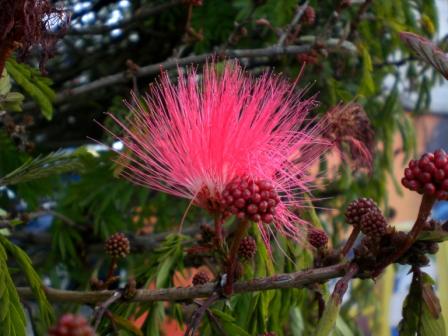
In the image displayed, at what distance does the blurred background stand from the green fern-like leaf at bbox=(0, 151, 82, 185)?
0.03 m

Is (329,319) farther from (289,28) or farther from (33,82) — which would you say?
(289,28)

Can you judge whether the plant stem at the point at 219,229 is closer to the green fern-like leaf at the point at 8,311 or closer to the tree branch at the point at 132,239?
the green fern-like leaf at the point at 8,311

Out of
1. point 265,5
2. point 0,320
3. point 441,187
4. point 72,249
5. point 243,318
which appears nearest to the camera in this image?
point 441,187

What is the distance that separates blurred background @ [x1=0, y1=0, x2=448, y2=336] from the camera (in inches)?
73.7

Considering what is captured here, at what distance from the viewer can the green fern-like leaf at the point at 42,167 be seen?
1.29 metres

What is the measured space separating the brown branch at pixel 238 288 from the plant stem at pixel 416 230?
7 cm

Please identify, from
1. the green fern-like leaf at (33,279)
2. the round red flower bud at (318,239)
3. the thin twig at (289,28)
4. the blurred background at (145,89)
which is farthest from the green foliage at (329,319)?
the thin twig at (289,28)

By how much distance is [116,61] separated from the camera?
3.20 meters

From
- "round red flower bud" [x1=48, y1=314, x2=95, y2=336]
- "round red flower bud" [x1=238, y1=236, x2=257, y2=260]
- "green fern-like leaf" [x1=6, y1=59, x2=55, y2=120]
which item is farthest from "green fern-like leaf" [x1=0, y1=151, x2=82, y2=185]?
"round red flower bud" [x1=48, y1=314, x2=95, y2=336]

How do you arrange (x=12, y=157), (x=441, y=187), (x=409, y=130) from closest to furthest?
(x=441, y=187) → (x=12, y=157) → (x=409, y=130)

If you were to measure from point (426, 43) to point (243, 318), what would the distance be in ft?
2.29

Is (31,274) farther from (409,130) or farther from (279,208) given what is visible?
(409,130)

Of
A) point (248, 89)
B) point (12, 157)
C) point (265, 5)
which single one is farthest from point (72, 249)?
point (248, 89)

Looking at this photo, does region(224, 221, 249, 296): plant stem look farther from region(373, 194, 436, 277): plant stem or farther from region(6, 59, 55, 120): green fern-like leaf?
region(6, 59, 55, 120): green fern-like leaf
